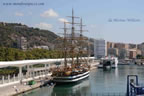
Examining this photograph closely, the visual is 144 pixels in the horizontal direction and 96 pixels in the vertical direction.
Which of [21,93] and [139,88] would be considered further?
[21,93]

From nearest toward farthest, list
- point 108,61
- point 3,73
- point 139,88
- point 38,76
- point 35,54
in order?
point 139,88, point 3,73, point 38,76, point 35,54, point 108,61

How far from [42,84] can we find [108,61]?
289 ft

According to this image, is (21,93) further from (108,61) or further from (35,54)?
(108,61)

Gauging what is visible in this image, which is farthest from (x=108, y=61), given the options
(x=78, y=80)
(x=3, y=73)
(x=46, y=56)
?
(x=3, y=73)

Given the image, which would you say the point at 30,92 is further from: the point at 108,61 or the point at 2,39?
the point at 2,39

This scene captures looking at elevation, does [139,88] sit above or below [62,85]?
above

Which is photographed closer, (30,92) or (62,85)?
(30,92)

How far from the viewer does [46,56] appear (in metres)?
91.6

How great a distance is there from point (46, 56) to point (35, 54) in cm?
613

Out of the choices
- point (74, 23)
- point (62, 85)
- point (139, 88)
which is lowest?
point (62, 85)

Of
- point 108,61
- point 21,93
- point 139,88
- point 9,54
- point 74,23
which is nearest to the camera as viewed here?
point 139,88

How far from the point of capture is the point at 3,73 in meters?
50.7

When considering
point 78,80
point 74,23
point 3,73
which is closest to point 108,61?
point 74,23

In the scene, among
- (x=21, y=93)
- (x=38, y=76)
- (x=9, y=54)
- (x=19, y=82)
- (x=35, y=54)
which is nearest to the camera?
(x=21, y=93)
